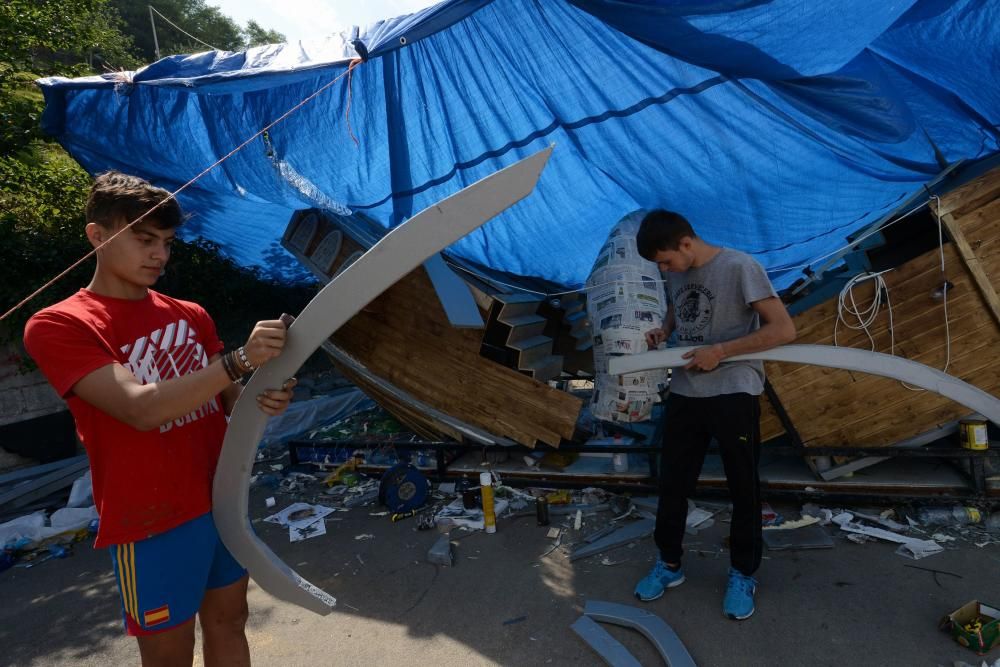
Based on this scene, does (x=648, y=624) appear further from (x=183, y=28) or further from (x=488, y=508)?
(x=183, y=28)

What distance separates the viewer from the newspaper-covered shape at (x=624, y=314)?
3.71 meters

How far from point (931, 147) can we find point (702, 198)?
1288 millimetres

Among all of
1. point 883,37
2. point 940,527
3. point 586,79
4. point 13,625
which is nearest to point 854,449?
point 940,527

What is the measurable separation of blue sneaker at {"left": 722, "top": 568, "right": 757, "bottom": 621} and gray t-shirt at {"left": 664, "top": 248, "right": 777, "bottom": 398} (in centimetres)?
93

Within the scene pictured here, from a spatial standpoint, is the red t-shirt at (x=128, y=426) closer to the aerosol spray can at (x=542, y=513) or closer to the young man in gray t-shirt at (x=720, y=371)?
the young man in gray t-shirt at (x=720, y=371)

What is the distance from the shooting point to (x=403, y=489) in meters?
4.16

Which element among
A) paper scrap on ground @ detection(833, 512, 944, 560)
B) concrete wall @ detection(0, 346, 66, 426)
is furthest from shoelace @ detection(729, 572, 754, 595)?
concrete wall @ detection(0, 346, 66, 426)

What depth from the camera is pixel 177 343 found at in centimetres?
162

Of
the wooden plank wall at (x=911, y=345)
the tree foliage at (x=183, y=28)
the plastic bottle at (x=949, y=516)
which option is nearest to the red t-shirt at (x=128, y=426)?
the wooden plank wall at (x=911, y=345)

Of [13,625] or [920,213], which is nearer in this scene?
[13,625]

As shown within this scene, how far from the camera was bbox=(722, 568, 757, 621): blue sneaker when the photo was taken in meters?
2.58

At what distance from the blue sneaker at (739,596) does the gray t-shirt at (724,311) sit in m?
0.93

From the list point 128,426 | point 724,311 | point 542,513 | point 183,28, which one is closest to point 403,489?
point 542,513

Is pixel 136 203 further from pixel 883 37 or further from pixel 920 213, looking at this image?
pixel 920 213
